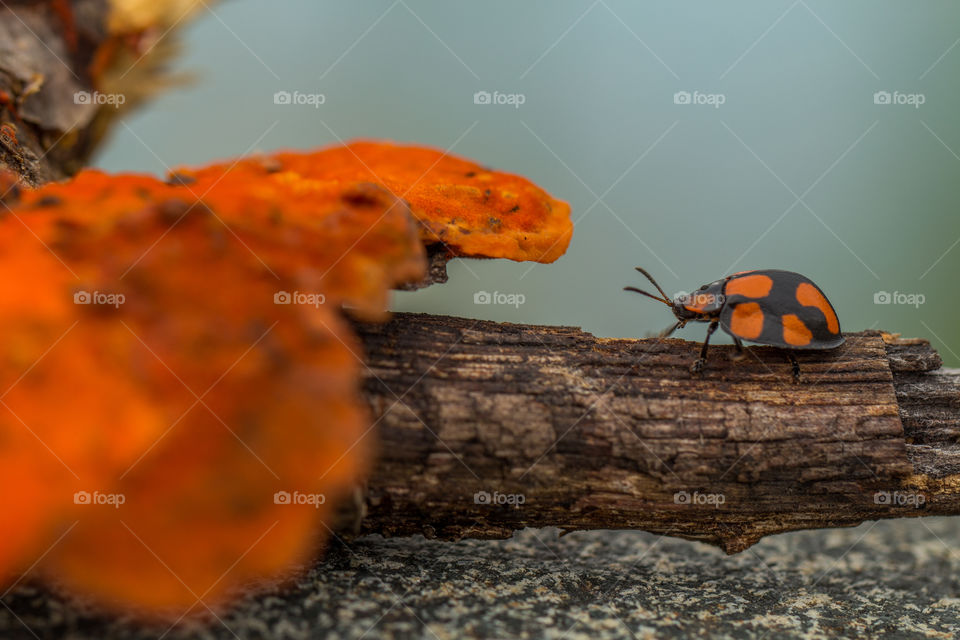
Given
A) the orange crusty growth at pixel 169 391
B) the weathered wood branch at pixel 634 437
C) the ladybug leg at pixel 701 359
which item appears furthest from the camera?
the ladybug leg at pixel 701 359

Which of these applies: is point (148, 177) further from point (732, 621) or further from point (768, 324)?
point (732, 621)

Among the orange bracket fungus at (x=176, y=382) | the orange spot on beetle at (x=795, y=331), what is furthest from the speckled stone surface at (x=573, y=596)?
the orange spot on beetle at (x=795, y=331)

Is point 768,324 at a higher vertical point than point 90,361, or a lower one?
higher

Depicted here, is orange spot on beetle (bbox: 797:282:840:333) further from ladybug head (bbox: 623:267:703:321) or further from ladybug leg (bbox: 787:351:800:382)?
ladybug head (bbox: 623:267:703:321)

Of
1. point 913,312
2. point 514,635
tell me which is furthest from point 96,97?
point 913,312

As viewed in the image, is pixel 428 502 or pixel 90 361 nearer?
pixel 90 361

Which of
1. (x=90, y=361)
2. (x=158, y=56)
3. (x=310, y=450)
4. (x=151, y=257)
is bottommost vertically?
(x=310, y=450)

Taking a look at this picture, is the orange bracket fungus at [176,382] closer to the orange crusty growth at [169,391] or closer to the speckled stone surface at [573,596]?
the orange crusty growth at [169,391]
